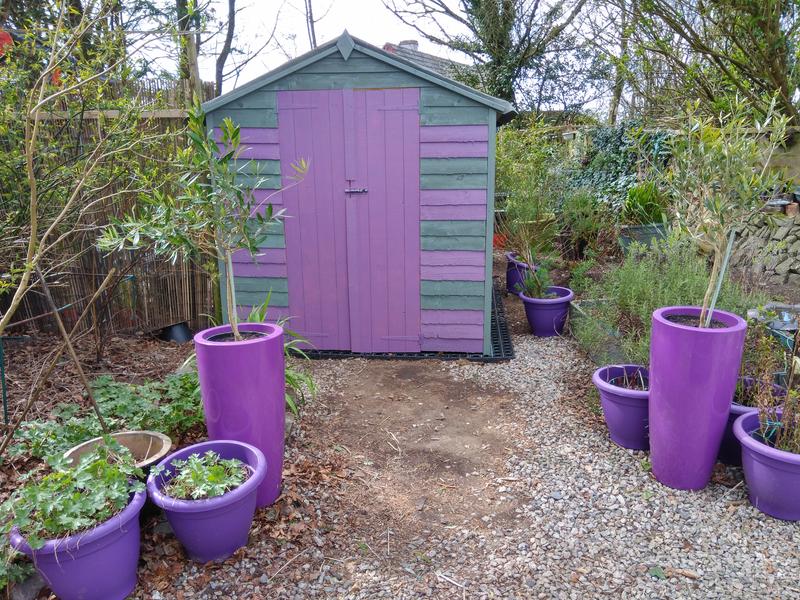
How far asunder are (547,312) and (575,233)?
1644 mm

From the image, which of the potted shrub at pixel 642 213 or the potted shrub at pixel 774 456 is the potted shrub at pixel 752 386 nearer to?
the potted shrub at pixel 774 456

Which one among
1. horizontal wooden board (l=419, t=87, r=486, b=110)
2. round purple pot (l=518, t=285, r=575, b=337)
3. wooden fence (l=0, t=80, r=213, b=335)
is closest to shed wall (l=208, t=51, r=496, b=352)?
horizontal wooden board (l=419, t=87, r=486, b=110)

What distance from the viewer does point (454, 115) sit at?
3.87m

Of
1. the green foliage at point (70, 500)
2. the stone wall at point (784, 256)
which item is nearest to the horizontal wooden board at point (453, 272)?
the green foliage at point (70, 500)

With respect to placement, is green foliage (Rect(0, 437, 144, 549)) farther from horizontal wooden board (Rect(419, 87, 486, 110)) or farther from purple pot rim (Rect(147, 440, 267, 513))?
horizontal wooden board (Rect(419, 87, 486, 110))

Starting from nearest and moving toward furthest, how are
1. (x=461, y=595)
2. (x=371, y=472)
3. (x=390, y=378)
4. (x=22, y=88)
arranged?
(x=461, y=595)
(x=371, y=472)
(x=22, y=88)
(x=390, y=378)

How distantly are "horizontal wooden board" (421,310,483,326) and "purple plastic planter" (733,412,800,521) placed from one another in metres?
2.16

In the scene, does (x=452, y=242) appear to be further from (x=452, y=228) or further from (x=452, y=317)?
(x=452, y=317)

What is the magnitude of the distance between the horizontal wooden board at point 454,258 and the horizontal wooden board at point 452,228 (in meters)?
0.14

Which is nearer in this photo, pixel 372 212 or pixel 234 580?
pixel 234 580

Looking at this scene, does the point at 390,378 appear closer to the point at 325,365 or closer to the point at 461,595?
the point at 325,365

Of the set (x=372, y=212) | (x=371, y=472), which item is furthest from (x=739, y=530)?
(x=372, y=212)

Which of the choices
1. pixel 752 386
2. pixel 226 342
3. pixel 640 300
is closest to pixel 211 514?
pixel 226 342

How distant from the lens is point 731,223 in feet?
7.26
